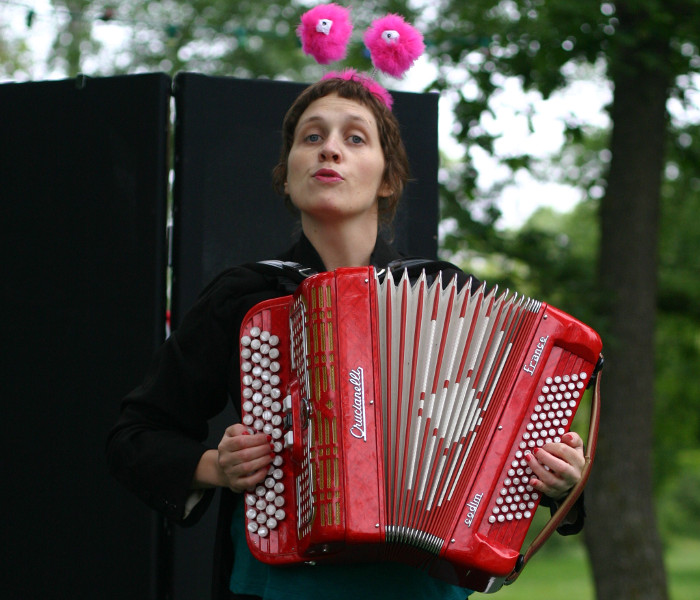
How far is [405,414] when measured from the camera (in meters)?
2.14

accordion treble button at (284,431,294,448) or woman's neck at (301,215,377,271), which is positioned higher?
woman's neck at (301,215,377,271)

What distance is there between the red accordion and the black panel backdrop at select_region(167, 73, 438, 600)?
117 cm

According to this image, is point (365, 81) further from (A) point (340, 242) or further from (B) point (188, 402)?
(B) point (188, 402)

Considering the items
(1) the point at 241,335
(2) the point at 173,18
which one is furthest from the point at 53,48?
(1) the point at 241,335

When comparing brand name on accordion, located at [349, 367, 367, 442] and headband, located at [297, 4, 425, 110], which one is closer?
brand name on accordion, located at [349, 367, 367, 442]

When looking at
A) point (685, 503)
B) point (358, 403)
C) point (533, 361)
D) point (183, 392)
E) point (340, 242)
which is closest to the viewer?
point (358, 403)

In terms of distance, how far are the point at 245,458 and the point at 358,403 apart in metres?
0.27

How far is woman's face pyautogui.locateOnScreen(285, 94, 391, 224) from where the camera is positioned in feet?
7.68

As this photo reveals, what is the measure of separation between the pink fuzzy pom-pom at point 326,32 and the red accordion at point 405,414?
0.86 meters

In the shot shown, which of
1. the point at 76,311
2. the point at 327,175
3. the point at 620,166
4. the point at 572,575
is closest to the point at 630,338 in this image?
the point at 620,166

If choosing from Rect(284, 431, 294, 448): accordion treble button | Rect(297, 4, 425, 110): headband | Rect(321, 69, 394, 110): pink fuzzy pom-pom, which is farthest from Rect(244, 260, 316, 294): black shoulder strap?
Rect(297, 4, 425, 110): headband

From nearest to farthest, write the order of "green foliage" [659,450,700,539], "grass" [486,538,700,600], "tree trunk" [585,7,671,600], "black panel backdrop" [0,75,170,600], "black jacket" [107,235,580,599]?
"black jacket" [107,235,580,599], "black panel backdrop" [0,75,170,600], "tree trunk" [585,7,671,600], "grass" [486,538,700,600], "green foliage" [659,450,700,539]

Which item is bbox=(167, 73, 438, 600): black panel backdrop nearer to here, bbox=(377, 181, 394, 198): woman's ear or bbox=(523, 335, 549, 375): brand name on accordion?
bbox=(377, 181, 394, 198): woman's ear

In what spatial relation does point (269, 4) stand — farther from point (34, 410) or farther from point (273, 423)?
point (273, 423)
